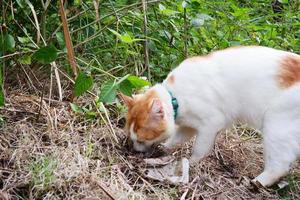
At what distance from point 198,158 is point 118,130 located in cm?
61

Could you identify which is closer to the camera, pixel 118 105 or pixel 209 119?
pixel 209 119

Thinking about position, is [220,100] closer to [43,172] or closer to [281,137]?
[281,137]

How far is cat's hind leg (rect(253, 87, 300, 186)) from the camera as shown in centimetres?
329

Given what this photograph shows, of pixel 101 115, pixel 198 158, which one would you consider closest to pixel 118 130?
pixel 101 115

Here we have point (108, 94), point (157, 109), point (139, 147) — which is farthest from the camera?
point (139, 147)

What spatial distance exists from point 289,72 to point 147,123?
1004 millimetres

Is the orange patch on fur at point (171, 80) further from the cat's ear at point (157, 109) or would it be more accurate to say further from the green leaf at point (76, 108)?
the green leaf at point (76, 108)

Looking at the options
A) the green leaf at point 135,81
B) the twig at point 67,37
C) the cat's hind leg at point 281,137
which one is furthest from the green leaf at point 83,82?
the cat's hind leg at point 281,137

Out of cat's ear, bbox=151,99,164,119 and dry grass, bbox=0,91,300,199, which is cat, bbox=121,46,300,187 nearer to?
cat's ear, bbox=151,99,164,119

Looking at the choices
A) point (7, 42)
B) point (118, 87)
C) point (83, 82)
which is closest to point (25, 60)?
point (7, 42)

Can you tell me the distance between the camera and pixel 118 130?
376cm

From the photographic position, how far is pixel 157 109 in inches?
133

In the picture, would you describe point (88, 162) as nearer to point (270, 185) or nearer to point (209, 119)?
point (209, 119)

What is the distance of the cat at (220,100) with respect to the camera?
3391 mm
